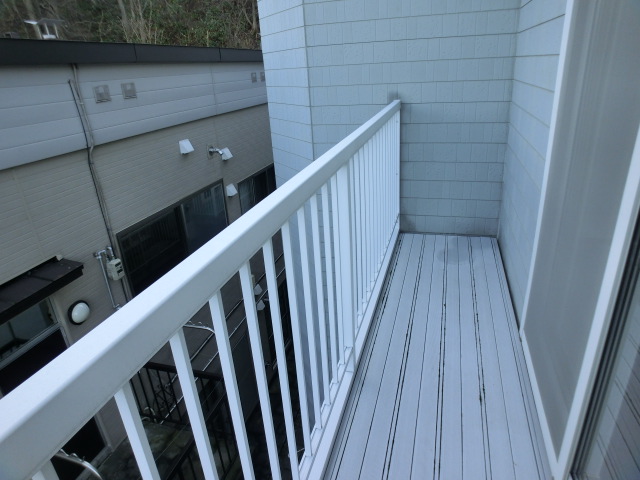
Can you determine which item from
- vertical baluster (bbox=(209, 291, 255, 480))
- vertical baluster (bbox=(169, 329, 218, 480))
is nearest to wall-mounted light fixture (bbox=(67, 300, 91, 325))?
vertical baluster (bbox=(209, 291, 255, 480))

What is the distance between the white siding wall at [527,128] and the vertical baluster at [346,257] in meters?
1.00

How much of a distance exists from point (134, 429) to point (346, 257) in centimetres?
126

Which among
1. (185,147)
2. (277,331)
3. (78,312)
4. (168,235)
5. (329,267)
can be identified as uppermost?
(277,331)

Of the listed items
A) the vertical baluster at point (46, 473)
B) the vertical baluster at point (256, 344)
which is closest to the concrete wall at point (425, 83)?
the vertical baluster at point (256, 344)

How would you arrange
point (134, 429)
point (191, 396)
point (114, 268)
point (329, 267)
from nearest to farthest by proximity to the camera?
point (134, 429), point (191, 396), point (329, 267), point (114, 268)

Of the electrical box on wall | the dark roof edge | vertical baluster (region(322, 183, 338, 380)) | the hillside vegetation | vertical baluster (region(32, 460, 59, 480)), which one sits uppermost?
the hillside vegetation

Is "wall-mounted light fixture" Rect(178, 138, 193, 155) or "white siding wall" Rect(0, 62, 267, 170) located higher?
"white siding wall" Rect(0, 62, 267, 170)

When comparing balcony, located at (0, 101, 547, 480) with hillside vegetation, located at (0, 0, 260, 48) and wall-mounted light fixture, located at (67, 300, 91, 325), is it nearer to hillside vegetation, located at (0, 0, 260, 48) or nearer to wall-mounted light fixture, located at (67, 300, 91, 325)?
wall-mounted light fixture, located at (67, 300, 91, 325)

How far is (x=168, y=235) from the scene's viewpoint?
6.24 m

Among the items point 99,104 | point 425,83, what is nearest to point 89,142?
point 99,104

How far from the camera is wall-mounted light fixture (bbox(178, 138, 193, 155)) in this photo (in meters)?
6.29

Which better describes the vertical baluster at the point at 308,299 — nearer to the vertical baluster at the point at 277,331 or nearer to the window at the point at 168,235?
the vertical baluster at the point at 277,331

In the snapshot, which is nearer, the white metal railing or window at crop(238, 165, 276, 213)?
the white metal railing

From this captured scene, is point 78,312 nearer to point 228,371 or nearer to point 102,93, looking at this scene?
point 102,93
